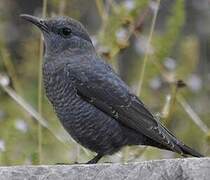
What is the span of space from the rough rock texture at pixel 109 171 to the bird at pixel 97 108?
0.94 m

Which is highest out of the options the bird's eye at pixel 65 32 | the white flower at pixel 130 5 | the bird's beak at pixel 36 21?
the white flower at pixel 130 5

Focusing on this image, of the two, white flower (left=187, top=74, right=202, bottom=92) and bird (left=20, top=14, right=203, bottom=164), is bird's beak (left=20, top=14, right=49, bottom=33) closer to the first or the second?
bird (left=20, top=14, right=203, bottom=164)

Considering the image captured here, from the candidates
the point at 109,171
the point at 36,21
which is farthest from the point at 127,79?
the point at 109,171

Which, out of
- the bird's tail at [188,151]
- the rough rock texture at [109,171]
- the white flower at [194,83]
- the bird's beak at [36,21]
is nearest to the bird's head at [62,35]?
the bird's beak at [36,21]

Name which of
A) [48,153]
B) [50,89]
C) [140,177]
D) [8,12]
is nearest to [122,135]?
[50,89]

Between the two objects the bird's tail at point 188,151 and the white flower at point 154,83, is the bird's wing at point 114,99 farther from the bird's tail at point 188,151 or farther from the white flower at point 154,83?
the white flower at point 154,83

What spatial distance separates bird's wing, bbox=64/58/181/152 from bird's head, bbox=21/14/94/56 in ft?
0.68

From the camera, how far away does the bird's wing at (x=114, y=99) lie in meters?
4.33

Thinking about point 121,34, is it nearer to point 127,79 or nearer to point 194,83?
point 194,83

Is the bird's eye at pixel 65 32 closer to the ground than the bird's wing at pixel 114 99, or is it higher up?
higher up

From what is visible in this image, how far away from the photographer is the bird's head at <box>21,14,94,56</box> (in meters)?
4.57

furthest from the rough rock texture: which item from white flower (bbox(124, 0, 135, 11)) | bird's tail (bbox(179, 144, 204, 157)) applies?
white flower (bbox(124, 0, 135, 11))

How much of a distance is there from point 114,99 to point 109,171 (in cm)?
115

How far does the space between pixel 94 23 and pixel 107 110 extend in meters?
5.02
